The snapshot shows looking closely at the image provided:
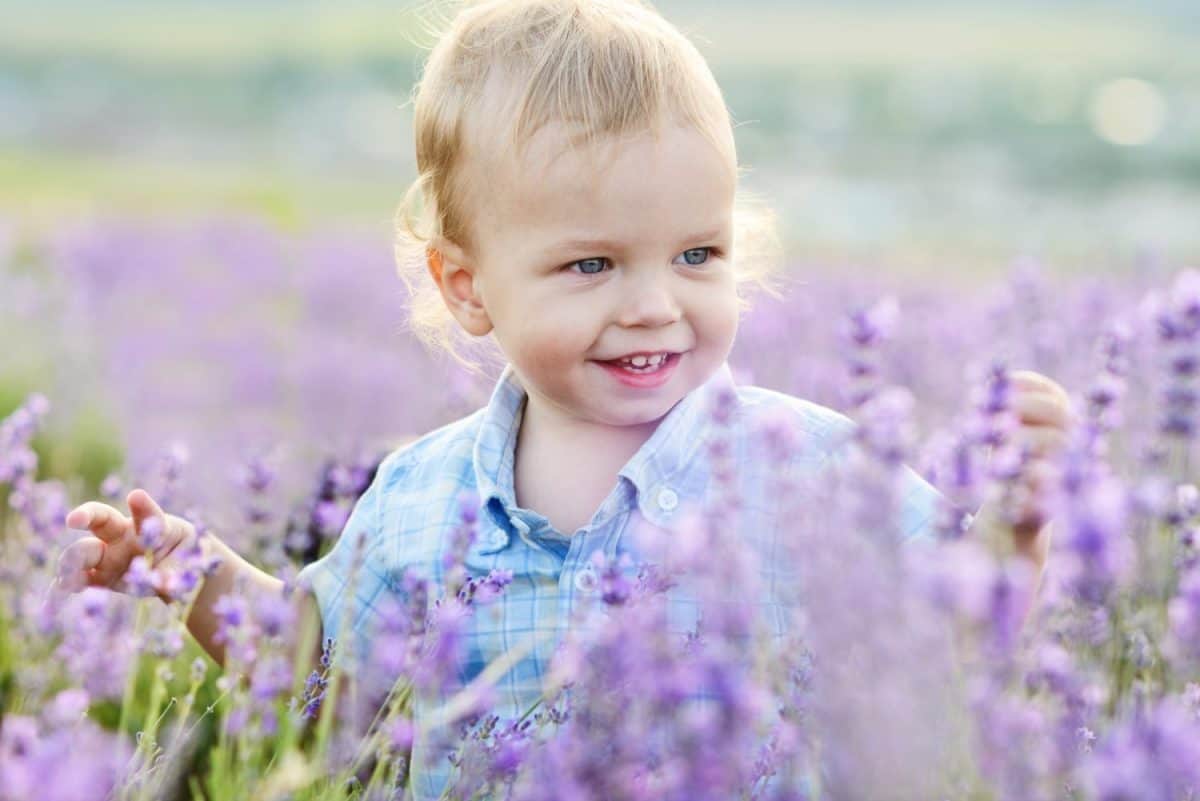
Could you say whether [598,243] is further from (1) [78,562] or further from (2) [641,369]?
(1) [78,562]

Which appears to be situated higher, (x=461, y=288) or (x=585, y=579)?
(x=461, y=288)

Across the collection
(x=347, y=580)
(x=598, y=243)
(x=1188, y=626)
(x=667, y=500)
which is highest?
(x=1188, y=626)

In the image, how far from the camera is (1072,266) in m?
7.25

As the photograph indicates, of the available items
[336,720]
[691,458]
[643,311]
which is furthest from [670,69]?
[336,720]

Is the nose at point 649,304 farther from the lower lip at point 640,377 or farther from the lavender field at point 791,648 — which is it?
the lavender field at point 791,648

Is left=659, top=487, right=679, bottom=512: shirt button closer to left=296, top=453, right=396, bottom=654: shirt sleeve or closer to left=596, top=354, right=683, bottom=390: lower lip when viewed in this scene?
left=596, top=354, right=683, bottom=390: lower lip

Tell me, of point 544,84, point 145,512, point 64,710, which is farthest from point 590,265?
point 64,710

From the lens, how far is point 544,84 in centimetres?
230

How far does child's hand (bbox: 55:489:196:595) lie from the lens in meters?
2.30

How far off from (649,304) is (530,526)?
40cm

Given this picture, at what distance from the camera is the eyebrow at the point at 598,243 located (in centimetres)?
224

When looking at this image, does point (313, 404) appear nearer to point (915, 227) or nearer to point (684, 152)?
point (684, 152)

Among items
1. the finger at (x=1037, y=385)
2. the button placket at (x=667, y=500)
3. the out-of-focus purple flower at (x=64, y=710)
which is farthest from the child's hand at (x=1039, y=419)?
the out-of-focus purple flower at (x=64, y=710)

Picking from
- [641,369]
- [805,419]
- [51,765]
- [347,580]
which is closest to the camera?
[51,765]
